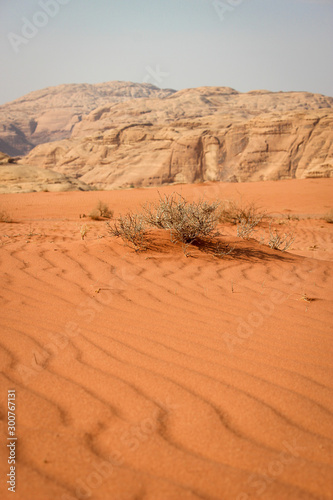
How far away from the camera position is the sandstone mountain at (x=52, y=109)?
7194 cm

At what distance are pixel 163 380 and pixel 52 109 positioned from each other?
319ft

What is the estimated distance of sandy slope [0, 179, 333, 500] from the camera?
127 cm

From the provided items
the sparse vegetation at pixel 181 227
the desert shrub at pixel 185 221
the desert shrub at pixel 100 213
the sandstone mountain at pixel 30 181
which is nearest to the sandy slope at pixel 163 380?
the sparse vegetation at pixel 181 227

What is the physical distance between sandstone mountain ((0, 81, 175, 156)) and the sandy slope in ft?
233

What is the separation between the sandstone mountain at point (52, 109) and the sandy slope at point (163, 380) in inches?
2798

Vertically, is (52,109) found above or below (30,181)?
above

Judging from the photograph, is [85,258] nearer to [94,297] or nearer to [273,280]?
[94,297]

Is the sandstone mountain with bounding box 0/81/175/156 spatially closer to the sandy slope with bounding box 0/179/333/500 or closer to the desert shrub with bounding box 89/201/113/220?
the desert shrub with bounding box 89/201/113/220

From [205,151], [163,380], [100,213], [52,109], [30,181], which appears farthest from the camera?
[52,109]

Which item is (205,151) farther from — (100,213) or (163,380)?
(163,380)

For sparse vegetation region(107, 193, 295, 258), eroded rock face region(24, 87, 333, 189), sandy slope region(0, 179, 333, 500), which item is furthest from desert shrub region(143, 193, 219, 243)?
eroded rock face region(24, 87, 333, 189)

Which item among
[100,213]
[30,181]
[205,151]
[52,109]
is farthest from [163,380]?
[52,109]

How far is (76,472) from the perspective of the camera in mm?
1270

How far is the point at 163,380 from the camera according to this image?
183 cm
